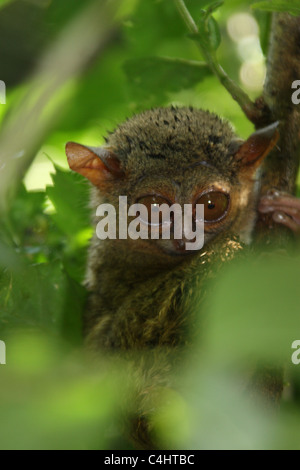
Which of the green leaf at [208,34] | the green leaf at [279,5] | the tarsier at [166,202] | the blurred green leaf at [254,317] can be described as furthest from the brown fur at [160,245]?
the blurred green leaf at [254,317]

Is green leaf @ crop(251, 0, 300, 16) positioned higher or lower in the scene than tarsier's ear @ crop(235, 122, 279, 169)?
higher

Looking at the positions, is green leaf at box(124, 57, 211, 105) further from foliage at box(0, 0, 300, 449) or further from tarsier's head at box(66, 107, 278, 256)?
tarsier's head at box(66, 107, 278, 256)

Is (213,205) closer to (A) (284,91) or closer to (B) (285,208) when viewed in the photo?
(B) (285,208)

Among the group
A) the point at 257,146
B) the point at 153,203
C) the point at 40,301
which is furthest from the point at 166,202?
the point at 40,301

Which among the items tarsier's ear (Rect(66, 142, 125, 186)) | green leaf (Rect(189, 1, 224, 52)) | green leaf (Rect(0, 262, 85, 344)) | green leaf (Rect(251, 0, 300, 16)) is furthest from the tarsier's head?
green leaf (Rect(251, 0, 300, 16))

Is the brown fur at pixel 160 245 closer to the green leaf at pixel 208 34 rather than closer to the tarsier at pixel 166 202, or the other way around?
the tarsier at pixel 166 202

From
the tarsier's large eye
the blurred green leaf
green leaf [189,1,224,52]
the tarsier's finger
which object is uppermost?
green leaf [189,1,224,52]

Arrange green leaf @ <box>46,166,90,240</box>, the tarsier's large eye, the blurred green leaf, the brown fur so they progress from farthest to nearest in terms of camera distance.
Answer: green leaf @ <box>46,166,90,240</box>, the tarsier's large eye, the brown fur, the blurred green leaf
